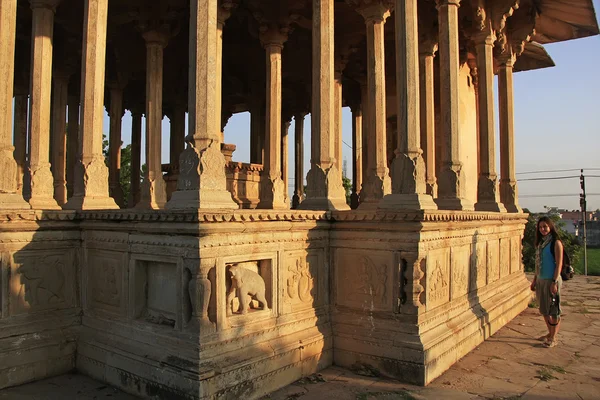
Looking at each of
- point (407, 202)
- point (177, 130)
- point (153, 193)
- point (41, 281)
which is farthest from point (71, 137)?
point (407, 202)

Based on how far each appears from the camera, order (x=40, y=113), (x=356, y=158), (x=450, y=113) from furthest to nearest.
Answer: (x=356, y=158)
(x=450, y=113)
(x=40, y=113)

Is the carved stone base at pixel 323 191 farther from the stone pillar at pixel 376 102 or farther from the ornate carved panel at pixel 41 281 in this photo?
the ornate carved panel at pixel 41 281

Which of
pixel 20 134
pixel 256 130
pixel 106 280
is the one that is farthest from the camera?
pixel 256 130

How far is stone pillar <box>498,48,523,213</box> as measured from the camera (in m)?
13.1

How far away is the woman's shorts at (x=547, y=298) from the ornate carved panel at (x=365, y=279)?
3314 millimetres

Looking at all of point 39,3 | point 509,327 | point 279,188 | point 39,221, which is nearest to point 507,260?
point 509,327

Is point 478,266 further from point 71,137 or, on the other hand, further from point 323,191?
point 71,137

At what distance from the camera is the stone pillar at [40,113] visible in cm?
768

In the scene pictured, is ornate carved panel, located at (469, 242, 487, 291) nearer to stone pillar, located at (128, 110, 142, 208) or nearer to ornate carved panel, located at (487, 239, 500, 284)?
ornate carved panel, located at (487, 239, 500, 284)

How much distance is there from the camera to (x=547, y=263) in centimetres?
842

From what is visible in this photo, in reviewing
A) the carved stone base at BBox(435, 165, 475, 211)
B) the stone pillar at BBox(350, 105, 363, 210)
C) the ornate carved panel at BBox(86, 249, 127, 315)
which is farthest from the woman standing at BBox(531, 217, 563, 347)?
the stone pillar at BBox(350, 105, 363, 210)

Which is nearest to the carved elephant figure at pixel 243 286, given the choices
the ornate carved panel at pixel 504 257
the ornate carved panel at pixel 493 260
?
the ornate carved panel at pixel 493 260

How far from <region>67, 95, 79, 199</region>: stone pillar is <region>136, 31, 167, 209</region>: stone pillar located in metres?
4.67

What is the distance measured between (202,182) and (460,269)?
4.68 metres
